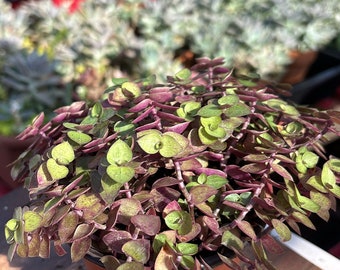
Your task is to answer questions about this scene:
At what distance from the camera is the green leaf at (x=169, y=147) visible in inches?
20.0

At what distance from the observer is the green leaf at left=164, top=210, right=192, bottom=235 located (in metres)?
0.50

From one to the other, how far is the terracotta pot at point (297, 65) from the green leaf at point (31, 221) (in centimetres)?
150

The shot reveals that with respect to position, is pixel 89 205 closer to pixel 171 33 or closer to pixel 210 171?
pixel 210 171

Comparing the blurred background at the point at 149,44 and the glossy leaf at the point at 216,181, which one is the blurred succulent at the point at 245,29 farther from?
the glossy leaf at the point at 216,181

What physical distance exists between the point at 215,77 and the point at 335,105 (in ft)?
4.45

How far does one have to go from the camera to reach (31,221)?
0.51 m

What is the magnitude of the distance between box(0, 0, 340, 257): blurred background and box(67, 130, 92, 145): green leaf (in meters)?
0.89

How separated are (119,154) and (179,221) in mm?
98

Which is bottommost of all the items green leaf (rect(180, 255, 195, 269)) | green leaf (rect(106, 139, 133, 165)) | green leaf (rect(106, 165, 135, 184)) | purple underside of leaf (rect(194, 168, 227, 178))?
green leaf (rect(180, 255, 195, 269))

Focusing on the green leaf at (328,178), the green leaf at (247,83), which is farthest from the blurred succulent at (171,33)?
the green leaf at (328,178)

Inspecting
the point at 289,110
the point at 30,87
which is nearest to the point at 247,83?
the point at 289,110

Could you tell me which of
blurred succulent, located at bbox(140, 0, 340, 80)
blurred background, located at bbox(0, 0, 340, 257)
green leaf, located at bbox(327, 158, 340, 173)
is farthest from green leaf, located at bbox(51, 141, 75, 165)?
blurred succulent, located at bbox(140, 0, 340, 80)

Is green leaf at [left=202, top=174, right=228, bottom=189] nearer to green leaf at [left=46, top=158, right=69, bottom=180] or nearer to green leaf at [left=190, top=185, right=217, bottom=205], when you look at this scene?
green leaf at [left=190, top=185, right=217, bottom=205]

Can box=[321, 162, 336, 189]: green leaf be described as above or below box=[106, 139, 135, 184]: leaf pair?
above
